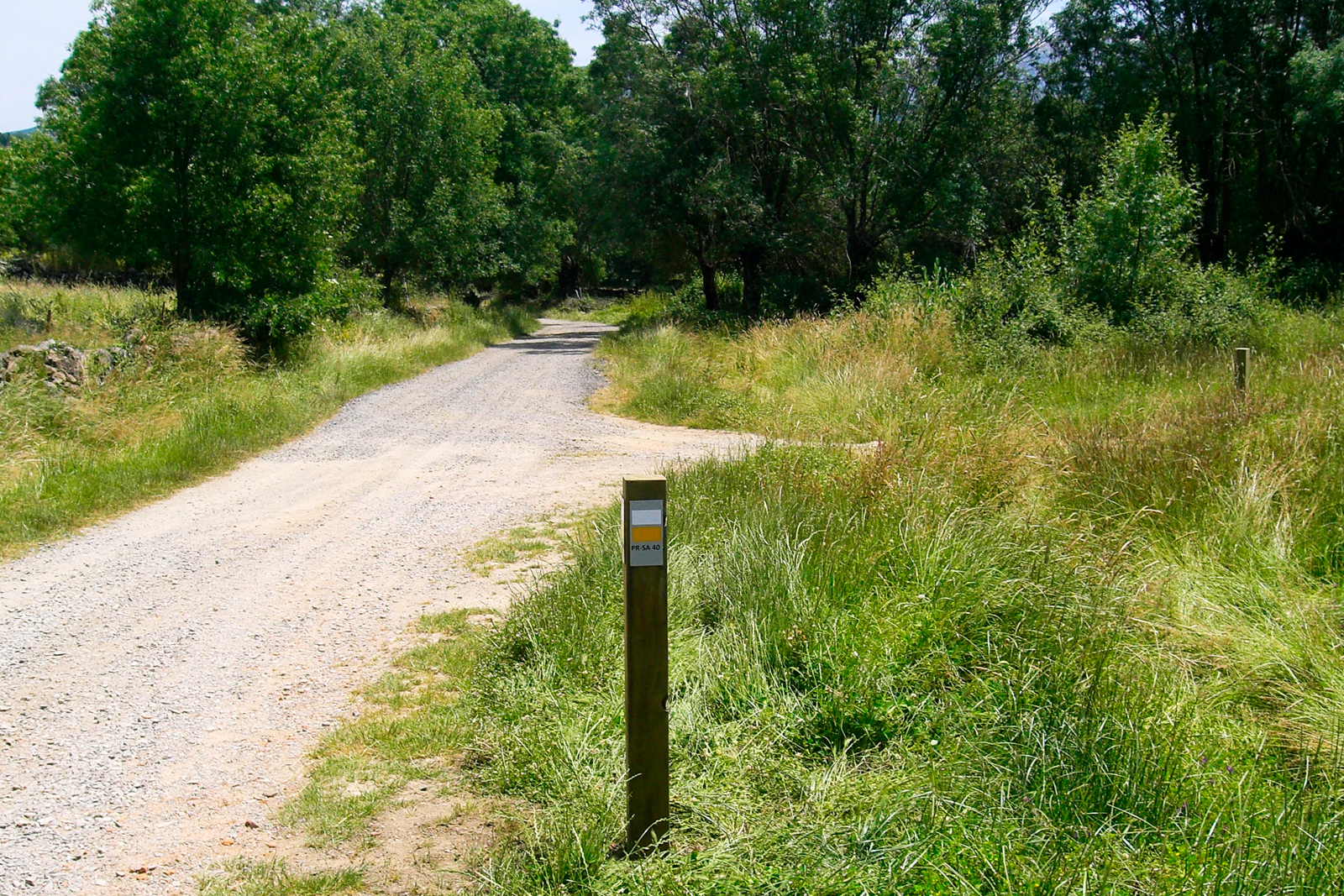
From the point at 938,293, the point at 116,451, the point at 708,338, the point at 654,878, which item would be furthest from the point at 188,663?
the point at 708,338

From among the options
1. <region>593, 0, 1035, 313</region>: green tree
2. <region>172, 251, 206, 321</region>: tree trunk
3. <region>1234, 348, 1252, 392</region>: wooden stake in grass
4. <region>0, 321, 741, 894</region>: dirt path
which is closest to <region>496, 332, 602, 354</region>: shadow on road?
<region>593, 0, 1035, 313</region>: green tree

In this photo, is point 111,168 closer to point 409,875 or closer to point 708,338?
point 708,338

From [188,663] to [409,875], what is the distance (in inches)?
102

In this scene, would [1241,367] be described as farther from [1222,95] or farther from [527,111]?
[527,111]

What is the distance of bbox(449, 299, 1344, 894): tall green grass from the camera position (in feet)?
10.1

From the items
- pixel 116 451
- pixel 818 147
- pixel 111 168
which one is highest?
pixel 818 147

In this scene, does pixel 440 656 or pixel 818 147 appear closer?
pixel 440 656

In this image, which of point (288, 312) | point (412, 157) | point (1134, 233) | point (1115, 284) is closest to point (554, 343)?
point (412, 157)

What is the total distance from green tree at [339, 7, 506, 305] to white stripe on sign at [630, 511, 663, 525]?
2657cm

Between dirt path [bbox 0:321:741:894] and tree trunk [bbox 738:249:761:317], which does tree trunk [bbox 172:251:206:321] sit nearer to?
dirt path [bbox 0:321:741:894]

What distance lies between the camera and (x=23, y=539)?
7574 millimetres

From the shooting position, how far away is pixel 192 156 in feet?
51.4

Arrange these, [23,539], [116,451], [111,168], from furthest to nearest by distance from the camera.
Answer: [111,168]
[116,451]
[23,539]

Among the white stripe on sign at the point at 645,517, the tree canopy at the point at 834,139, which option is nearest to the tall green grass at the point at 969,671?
the white stripe on sign at the point at 645,517
